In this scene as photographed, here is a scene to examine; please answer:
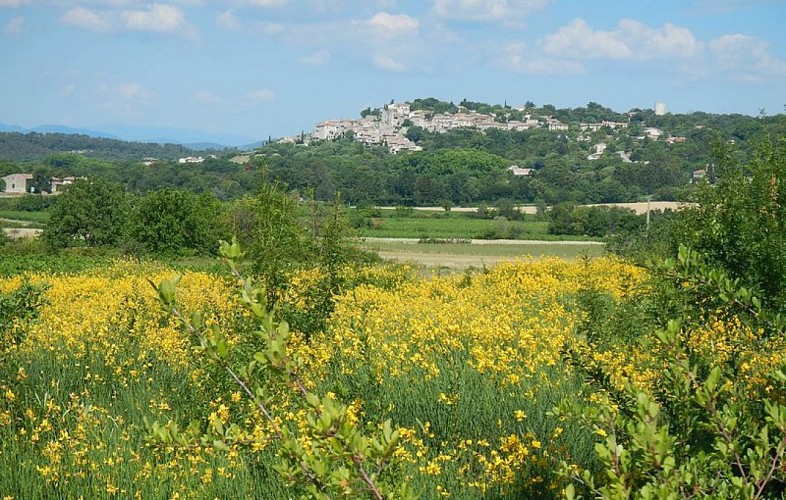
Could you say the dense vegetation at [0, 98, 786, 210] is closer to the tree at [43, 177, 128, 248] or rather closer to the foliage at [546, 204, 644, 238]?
the foliage at [546, 204, 644, 238]

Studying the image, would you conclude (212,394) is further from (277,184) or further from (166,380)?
(277,184)

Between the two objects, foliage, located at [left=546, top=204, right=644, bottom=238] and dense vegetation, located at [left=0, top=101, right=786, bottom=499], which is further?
foliage, located at [left=546, top=204, right=644, bottom=238]

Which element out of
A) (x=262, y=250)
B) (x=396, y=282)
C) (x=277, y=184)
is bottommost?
(x=396, y=282)

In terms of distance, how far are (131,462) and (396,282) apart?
1464cm

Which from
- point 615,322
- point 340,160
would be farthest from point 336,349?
point 340,160

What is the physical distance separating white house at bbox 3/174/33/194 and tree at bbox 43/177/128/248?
82.7 metres

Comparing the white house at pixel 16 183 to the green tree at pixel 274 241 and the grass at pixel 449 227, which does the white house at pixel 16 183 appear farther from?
the green tree at pixel 274 241

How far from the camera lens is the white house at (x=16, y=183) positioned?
425ft

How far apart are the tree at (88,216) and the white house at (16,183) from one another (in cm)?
8265

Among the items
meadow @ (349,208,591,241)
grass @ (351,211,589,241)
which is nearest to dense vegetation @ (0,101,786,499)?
meadow @ (349,208,591,241)

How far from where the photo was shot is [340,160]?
173 meters

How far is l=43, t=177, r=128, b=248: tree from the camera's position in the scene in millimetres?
50438

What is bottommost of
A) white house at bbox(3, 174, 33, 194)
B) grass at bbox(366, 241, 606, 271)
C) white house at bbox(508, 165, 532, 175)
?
grass at bbox(366, 241, 606, 271)

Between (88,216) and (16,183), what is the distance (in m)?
88.8
